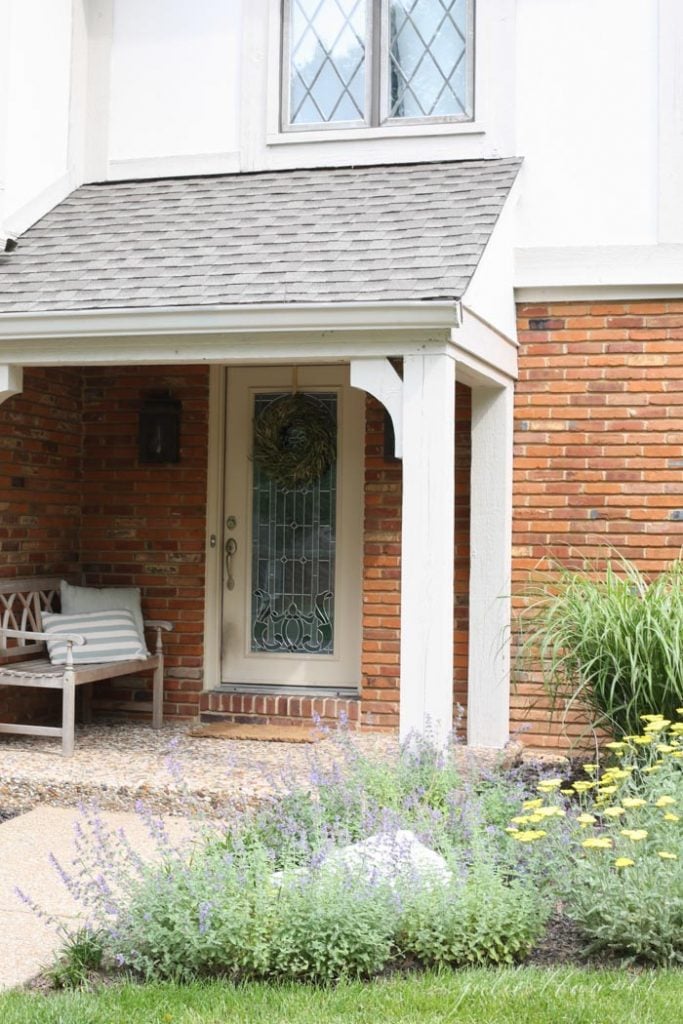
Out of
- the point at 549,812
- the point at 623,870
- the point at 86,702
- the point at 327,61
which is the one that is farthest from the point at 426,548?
the point at 327,61

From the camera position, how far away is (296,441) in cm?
787

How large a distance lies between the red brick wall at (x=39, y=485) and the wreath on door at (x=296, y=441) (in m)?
1.28

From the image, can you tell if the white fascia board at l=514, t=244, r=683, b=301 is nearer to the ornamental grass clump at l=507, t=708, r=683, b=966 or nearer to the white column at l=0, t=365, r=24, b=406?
the white column at l=0, t=365, r=24, b=406

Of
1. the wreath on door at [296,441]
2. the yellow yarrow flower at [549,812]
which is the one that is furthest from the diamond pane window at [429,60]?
the yellow yarrow flower at [549,812]

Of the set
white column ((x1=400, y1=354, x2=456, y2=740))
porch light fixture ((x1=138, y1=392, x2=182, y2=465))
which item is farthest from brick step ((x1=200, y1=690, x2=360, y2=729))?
white column ((x1=400, y1=354, x2=456, y2=740))

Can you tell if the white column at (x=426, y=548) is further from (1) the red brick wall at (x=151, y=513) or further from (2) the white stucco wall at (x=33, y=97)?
(2) the white stucco wall at (x=33, y=97)

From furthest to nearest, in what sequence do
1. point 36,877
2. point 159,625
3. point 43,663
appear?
1. point 159,625
2. point 43,663
3. point 36,877

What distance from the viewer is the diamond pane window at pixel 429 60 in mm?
7418

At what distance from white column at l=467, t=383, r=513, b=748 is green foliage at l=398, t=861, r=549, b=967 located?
3242mm

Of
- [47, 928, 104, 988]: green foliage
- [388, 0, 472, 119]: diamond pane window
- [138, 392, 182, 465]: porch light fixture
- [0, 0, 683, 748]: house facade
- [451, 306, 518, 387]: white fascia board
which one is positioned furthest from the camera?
[138, 392, 182, 465]: porch light fixture

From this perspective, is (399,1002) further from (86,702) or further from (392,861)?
(86,702)

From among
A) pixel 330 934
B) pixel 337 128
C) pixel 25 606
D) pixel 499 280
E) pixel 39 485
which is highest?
pixel 337 128

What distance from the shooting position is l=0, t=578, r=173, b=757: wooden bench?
22.0 ft

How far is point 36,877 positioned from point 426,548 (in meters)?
2.25
